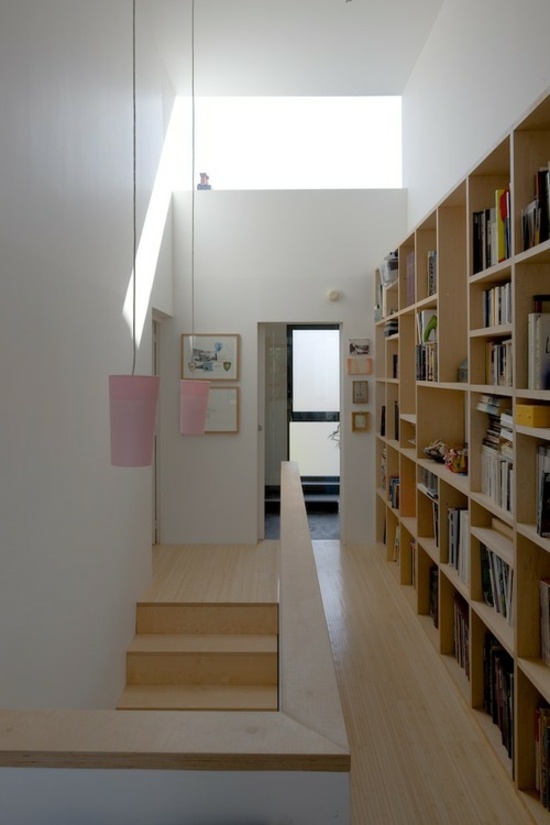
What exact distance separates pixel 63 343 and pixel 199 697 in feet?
7.73

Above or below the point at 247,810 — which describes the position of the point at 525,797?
below

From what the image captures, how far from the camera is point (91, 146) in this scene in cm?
292

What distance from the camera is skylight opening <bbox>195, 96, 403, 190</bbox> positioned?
579 cm

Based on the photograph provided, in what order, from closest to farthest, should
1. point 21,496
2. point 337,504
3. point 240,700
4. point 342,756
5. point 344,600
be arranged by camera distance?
point 342,756
point 21,496
point 240,700
point 344,600
point 337,504

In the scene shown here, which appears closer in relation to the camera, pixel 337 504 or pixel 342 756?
pixel 342 756

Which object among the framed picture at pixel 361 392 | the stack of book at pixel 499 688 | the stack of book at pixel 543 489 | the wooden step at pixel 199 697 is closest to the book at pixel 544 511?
the stack of book at pixel 543 489

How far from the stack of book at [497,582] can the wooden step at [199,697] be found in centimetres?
151

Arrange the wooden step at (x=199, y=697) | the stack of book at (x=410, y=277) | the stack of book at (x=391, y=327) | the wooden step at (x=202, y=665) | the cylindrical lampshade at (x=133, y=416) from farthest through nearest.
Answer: the stack of book at (x=391, y=327)
the stack of book at (x=410, y=277)
the wooden step at (x=202, y=665)
the wooden step at (x=199, y=697)
the cylindrical lampshade at (x=133, y=416)

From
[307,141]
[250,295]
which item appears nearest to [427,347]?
[250,295]

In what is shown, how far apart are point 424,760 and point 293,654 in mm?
1661

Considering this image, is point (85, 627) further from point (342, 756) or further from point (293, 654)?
point (342, 756)

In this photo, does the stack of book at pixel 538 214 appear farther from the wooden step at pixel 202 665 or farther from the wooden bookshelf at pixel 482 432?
the wooden step at pixel 202 665

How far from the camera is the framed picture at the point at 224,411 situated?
566 centimetres

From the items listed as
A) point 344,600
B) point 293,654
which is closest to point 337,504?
point 344,600
